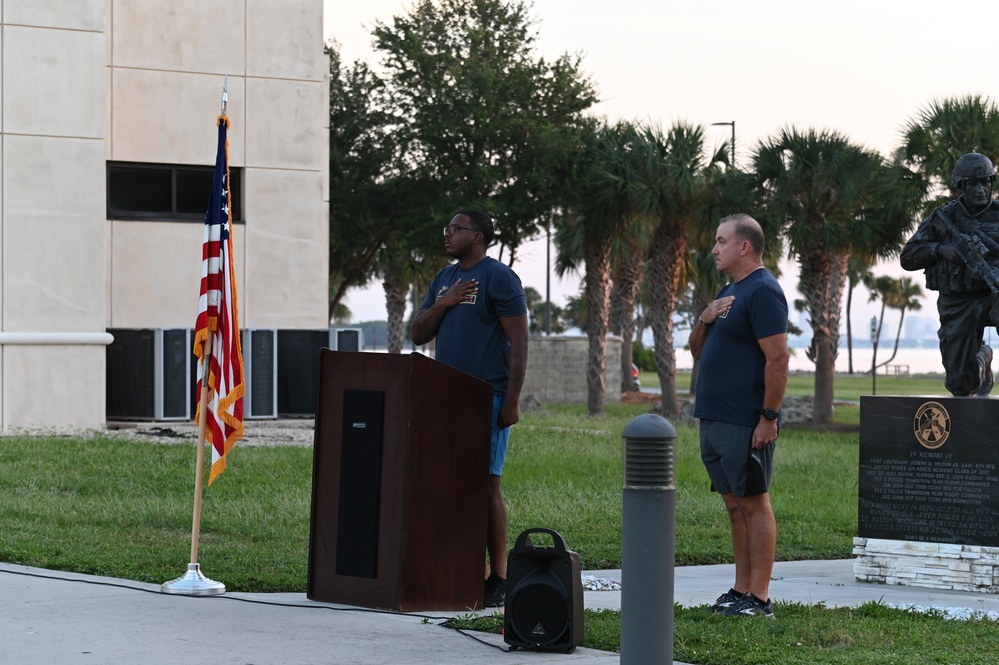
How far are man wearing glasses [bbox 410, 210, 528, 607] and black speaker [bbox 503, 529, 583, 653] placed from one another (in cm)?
115

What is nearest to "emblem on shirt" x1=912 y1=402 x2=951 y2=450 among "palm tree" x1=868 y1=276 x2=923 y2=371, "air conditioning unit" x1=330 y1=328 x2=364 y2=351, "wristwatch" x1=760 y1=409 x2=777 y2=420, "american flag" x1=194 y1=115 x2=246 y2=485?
"wristwatch" x1=760 y1=409 x2=777 y2=420

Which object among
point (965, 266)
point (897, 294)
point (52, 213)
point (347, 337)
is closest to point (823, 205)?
point (347, 337)

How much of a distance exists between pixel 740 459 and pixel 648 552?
196 cm

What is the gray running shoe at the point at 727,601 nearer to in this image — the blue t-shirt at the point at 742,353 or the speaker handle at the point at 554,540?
the blue t-shirt at the point at 742,353

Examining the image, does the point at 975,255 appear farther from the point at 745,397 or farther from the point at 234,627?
the point at 234,627

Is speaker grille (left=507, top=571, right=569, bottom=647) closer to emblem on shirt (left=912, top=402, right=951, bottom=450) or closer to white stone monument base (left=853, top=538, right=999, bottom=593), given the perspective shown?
white stone monument base (left=853, top=538, right=999, bottom=593)

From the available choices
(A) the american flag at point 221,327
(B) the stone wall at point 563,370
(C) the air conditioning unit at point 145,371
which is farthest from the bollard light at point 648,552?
(B) the stone wall at point 563,370

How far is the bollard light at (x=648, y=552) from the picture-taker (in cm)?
532

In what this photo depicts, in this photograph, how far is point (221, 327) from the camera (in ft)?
28.6

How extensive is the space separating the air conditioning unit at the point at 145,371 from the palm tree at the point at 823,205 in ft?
47.2

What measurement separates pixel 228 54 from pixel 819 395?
15.3 m

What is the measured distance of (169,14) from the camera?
22.5 meters

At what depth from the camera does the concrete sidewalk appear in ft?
20.1

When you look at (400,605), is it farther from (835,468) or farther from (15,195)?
(15,195)
